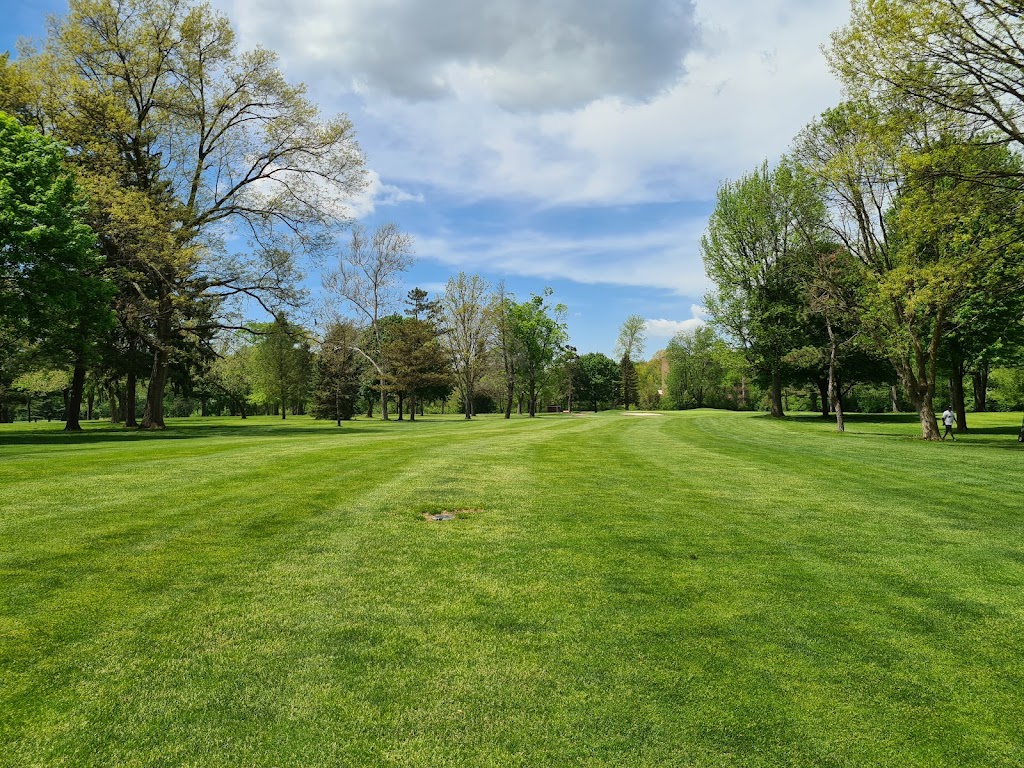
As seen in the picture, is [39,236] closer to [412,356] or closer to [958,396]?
[412,356]

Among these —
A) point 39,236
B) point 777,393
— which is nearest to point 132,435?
point 39,236

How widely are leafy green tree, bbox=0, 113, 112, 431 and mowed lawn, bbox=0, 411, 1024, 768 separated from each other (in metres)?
14.2

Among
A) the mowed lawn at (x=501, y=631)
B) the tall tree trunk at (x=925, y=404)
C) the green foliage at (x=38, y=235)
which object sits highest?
the green foliage at (x=38, y=235)

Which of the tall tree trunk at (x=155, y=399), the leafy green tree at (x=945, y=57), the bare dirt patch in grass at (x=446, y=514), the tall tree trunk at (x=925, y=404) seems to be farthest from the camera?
the tall tree trunk at (x=155, y=399)

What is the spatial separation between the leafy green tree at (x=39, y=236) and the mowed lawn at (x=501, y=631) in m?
14.2

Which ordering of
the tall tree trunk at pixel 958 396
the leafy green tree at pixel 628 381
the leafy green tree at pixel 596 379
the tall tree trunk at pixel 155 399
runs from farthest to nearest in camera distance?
1. the leafy green tree at pixel 596 379
2. the leafy green tree at pixel 628 381
3. the tall tree trunk at pixel 958 396
4. the tall tree trunk at pixel 155 399

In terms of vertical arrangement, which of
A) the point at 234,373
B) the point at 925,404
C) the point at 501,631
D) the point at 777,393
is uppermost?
the point at 234,373

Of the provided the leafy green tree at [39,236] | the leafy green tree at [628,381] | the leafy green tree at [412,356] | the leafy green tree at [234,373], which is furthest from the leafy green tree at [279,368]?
the leafy green tree at [628,381]

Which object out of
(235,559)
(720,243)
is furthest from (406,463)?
(720,243)

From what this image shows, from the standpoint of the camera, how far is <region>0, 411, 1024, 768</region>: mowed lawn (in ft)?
9.74

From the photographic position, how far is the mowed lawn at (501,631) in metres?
2.97

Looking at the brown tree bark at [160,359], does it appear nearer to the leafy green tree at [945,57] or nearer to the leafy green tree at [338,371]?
the leafy green tree at [338,371]

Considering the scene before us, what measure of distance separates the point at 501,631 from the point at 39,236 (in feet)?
71.8

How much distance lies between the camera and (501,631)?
4.20 metres
